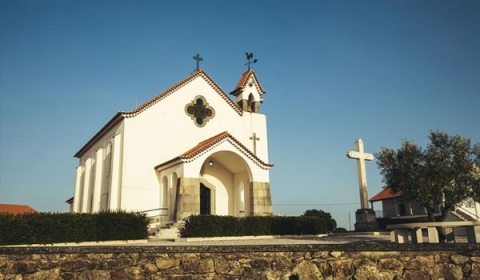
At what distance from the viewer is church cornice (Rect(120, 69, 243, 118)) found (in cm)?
2451

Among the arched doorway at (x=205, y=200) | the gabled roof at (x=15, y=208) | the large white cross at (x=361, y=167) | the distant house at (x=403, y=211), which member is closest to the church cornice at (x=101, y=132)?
the arched doorway at (x=205, y=200)

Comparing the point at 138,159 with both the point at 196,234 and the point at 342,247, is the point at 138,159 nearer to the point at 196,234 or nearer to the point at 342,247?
the point at 196,234

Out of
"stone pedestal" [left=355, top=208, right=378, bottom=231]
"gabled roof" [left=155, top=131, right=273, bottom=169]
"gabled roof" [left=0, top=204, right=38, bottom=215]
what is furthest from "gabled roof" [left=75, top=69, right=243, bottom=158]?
"gabled roof" [left=0, top=204, right=38, bottom=215]

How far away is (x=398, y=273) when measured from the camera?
612 cm

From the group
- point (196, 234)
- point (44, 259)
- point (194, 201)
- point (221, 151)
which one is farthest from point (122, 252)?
point (221, 151)

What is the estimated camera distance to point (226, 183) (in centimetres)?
2645

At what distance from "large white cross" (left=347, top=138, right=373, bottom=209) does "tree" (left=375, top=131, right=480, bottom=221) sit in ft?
22.0

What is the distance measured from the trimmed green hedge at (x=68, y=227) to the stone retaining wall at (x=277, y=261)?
392 inches

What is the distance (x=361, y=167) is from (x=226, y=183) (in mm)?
9154

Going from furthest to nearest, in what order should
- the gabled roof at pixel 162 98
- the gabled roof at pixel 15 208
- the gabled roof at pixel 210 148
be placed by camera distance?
1. the gabled roof at pixel 15 208
2. the gabled roof at pixel 162 98
3. the gabled roof at pixel 210 148

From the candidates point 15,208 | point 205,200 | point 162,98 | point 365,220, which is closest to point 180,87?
point 162,98

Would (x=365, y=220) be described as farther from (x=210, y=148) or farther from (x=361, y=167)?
(x=210, y=148)

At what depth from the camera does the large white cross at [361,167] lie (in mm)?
23438

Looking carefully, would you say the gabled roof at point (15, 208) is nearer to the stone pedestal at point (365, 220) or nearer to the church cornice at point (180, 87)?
the church cornice at point (180, 87)
